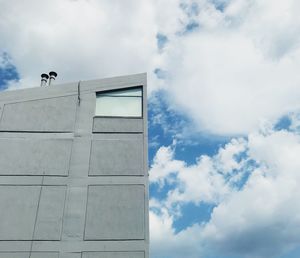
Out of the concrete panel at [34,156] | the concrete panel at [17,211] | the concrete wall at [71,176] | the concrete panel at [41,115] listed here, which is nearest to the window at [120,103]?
the concrete wall at [71,176]

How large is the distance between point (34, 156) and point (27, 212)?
295cm

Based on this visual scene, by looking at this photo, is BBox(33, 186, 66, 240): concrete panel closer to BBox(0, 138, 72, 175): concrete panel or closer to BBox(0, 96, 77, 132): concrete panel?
BBox(0, 138, 72, 175): concrete panel

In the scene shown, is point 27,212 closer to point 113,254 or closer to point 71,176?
point 71,176

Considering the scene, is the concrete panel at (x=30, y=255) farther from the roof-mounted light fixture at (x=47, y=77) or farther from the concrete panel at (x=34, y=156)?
the roof-mounted light fixture at (x=47, y=77)

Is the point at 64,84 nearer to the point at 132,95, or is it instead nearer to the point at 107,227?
the point at 132,95

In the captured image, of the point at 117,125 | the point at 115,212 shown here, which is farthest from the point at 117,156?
the point at 115,212

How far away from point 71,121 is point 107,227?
20.5 feet

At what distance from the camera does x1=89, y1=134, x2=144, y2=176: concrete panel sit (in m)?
17.6

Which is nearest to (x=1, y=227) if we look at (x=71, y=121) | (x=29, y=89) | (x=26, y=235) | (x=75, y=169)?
(x=26, y=235)

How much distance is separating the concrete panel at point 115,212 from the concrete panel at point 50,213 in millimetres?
1343

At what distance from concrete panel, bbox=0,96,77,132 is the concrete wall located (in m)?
0.05

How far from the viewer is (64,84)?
1975 cm

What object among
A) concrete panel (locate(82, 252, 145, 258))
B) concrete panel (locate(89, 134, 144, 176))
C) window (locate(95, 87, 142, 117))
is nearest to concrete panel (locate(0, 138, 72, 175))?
concrete panel (locate(89, 134, 144, 176))

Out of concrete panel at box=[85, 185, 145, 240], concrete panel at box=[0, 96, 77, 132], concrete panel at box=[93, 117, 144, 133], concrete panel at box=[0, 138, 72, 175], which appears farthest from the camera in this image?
concrete panel at box=[93, 117, 144, 133]
